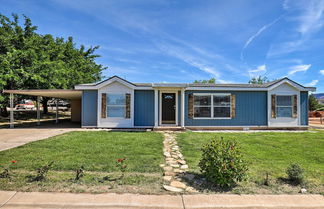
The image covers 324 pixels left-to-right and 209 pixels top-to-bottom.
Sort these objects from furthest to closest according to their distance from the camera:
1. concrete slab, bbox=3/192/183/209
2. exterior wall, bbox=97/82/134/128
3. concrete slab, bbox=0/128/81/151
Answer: exterior wall, bbox=97/82/134/128 < concrete slab, bbox=0/128/81/151 < concrete slab, bbox=3/192/183/209

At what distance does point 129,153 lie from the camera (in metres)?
4.73

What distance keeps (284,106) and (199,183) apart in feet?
33.1

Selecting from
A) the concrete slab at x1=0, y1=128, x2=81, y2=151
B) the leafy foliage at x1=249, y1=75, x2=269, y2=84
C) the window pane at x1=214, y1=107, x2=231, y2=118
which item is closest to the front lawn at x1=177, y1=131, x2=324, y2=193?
the window pane at x1=214, y1=107, x2=231, y2=118

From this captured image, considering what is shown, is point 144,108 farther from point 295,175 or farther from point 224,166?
point 295,175

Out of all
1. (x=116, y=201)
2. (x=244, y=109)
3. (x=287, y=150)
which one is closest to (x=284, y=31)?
(x=244, y=109)

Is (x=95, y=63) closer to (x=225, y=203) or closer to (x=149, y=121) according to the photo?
(x=149, y=121)

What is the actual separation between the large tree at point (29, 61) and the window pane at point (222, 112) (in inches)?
501

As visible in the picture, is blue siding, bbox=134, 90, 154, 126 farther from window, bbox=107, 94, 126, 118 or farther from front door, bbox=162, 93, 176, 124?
front door, bbox=162, 93, 176, 124

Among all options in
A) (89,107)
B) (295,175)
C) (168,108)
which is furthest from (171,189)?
(89,107)

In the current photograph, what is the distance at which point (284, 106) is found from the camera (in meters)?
10.2

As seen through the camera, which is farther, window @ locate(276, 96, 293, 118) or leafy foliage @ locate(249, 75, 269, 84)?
leafy foliage @ locate(249, 75, 269, 84)

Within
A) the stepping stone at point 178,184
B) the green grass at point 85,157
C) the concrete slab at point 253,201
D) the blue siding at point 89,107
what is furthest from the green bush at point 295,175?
the blue siding at point 89,107

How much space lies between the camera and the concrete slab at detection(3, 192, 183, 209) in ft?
7.51

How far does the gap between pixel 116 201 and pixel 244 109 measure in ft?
31.8
